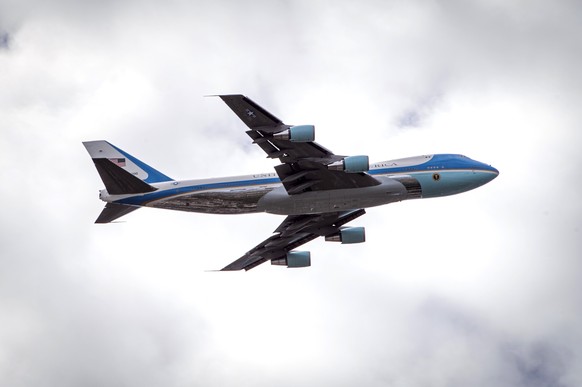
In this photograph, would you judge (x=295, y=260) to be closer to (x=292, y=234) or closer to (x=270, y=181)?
(x=292, y=234)

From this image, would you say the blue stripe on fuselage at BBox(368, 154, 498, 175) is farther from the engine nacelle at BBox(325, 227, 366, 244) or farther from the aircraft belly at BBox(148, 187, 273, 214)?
the aircraft belly at BBox(148, 187, 273, 214)

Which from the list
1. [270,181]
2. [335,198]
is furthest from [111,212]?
[335,198]

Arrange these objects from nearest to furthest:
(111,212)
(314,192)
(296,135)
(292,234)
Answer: (296,135)
(314,192)
(111,212)
(292,234)

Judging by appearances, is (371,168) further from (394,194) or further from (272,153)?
(272,153)

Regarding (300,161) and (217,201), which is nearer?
(300,161)

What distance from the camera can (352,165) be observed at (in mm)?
70000

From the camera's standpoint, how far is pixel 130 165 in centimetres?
7700

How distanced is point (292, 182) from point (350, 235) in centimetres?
1102

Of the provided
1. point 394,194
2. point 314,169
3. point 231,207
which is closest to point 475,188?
point 394,194

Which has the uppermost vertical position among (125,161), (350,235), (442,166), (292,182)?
(125,161)

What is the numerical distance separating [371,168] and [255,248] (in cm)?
1409

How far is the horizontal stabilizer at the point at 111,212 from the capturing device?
72688 mm

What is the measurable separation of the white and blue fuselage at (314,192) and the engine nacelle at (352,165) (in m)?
2.10

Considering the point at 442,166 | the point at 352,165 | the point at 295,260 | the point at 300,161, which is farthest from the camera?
the point at 295,260
